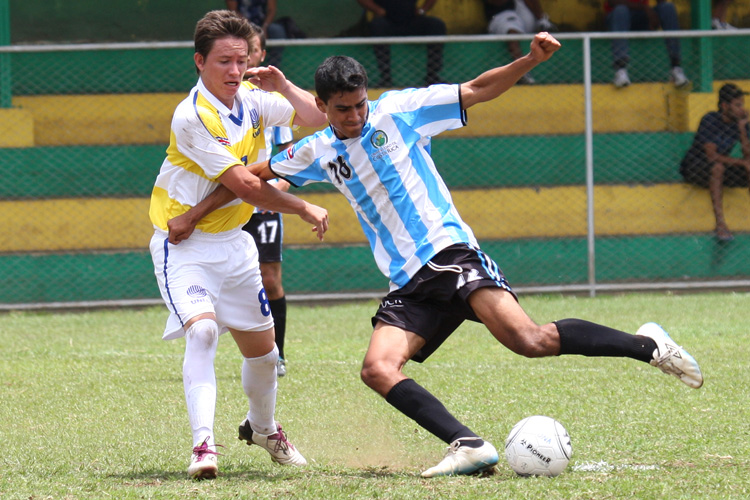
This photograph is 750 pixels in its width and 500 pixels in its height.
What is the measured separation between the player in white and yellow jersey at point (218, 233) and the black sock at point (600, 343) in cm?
119

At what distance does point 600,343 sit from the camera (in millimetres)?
4320

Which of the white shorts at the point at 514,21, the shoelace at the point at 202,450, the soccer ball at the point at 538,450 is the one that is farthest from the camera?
the white shorts at the point at 514,21

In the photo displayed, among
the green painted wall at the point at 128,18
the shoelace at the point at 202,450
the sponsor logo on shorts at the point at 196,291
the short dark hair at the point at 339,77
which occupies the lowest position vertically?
the shoelace at the point at 202,450

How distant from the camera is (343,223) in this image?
38.4ft

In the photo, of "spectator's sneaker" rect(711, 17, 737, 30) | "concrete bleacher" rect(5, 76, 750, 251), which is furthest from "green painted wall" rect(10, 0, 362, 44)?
"spectator's sneaker" rect(711, 17, 737, 30)

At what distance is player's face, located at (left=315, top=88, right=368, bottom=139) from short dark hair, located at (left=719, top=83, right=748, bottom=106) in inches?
325

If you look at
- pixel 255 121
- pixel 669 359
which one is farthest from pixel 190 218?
pixel 669 359

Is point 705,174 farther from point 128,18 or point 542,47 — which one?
point 128,18

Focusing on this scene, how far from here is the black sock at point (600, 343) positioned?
432 cm

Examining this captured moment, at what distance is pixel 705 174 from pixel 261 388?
8342 mm

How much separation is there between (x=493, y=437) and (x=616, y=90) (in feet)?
27.4

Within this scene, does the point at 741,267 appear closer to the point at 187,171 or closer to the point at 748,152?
the point at 748,152

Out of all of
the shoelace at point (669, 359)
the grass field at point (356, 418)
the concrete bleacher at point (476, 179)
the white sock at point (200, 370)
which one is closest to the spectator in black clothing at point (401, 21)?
the concrete bleacher at point (476, 179)

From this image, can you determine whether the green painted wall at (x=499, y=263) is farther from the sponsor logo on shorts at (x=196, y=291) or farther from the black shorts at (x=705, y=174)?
the sponsor logo on shorts at (x=196, y=291)
